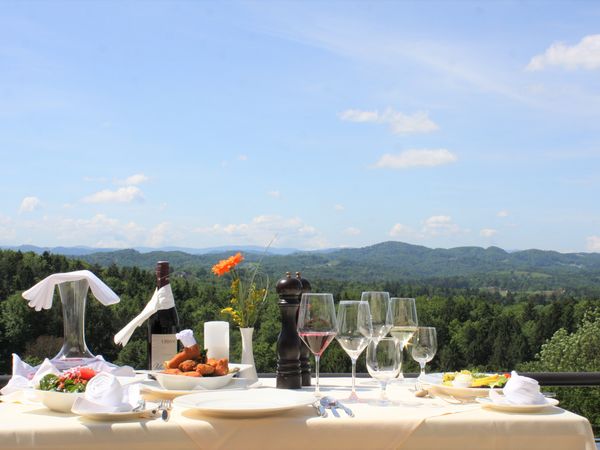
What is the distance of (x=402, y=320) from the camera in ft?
7.79

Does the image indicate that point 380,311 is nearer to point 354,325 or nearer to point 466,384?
point 354,325

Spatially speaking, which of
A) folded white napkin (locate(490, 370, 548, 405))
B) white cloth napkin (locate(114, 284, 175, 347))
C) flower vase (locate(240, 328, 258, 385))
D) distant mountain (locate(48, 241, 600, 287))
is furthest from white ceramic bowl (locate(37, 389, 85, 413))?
distant mountain (locate(48, 241, 600, 287))

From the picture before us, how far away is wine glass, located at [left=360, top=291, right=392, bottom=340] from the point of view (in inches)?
88.7

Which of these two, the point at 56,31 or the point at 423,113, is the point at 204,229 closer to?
the point at 56,31

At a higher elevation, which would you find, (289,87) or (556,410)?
(289,87)

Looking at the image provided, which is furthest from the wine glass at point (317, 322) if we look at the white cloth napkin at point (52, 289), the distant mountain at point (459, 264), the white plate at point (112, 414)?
the distant mountain at point (459, 264)

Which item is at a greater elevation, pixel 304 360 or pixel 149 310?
pixel 149 310

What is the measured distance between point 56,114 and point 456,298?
22.1m

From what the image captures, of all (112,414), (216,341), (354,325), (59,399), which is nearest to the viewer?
(112,414)

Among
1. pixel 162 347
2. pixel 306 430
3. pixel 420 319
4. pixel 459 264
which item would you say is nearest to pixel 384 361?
pixel 306 430

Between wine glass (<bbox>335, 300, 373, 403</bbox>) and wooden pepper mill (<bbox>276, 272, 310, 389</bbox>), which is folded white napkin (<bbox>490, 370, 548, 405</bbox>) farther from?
wooden pepper mill (<bbox>276, 272, 310, 389</bbox>)

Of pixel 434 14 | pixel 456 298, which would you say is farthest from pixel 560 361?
pixel 434 14

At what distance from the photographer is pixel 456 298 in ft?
79.7

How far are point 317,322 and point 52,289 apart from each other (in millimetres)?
1011
